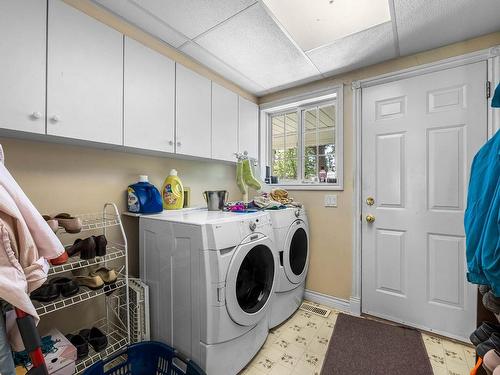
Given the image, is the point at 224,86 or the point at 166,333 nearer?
the point at 166,333

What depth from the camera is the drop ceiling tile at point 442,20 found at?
4.51ft

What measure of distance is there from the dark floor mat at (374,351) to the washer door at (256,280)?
57 cm

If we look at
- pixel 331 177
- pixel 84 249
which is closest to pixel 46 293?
pixel 84 249

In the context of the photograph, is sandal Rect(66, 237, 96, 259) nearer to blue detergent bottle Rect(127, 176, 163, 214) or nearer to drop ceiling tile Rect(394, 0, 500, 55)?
blue detergent bottle Rect(127, 176, 163, 214)

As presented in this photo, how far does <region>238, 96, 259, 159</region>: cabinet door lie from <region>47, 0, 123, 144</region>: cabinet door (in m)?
1.22

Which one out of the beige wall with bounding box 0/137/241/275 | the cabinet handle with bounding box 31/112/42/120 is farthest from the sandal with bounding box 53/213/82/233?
the cabinet handle with bounding box 31/112/42/120

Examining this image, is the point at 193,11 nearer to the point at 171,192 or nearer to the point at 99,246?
the point at 171,192

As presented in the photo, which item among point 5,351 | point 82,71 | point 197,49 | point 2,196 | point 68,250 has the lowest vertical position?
point 5,351

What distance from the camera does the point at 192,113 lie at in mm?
1880

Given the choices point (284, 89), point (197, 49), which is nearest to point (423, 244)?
point (284, 89)

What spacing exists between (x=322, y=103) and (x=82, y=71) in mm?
2113

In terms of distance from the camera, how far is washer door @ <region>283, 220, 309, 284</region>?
2021 mm

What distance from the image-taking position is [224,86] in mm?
2271

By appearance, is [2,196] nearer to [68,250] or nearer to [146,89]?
[68,250]
